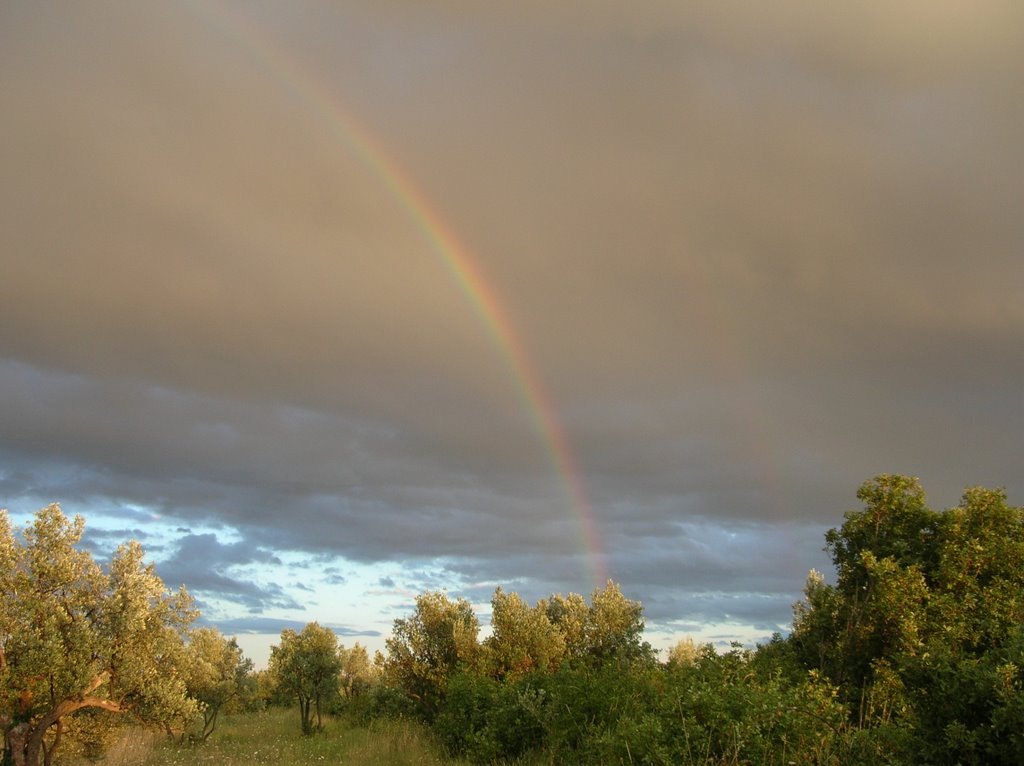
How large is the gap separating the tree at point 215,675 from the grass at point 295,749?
10.4 ft

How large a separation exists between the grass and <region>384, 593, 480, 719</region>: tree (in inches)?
94.5

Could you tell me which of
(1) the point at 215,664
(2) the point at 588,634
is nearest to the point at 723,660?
(2) the point at 588,634

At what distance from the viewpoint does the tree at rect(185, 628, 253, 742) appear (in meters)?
49.3

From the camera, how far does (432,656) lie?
42219 mm

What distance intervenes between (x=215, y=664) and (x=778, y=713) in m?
62.6

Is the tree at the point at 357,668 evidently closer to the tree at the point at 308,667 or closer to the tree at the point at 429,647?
the tree at the point at 308,667

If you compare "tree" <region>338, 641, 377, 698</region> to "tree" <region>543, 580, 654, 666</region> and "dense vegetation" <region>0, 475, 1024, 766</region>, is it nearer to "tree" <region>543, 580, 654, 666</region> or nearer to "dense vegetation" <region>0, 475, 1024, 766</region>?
"tree" <region>543, 580, 654, 666</region>

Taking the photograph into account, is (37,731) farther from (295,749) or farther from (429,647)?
(429,647)

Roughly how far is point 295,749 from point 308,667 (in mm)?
15679

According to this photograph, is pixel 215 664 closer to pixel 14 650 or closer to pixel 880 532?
pixel 14 650

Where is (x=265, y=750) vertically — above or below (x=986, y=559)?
below

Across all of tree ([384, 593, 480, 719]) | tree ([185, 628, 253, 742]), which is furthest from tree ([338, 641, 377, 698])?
tree ([384, 593, 480, 719])

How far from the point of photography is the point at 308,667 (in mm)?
51750

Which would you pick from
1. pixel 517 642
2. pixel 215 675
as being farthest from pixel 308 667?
pixel 517 642
